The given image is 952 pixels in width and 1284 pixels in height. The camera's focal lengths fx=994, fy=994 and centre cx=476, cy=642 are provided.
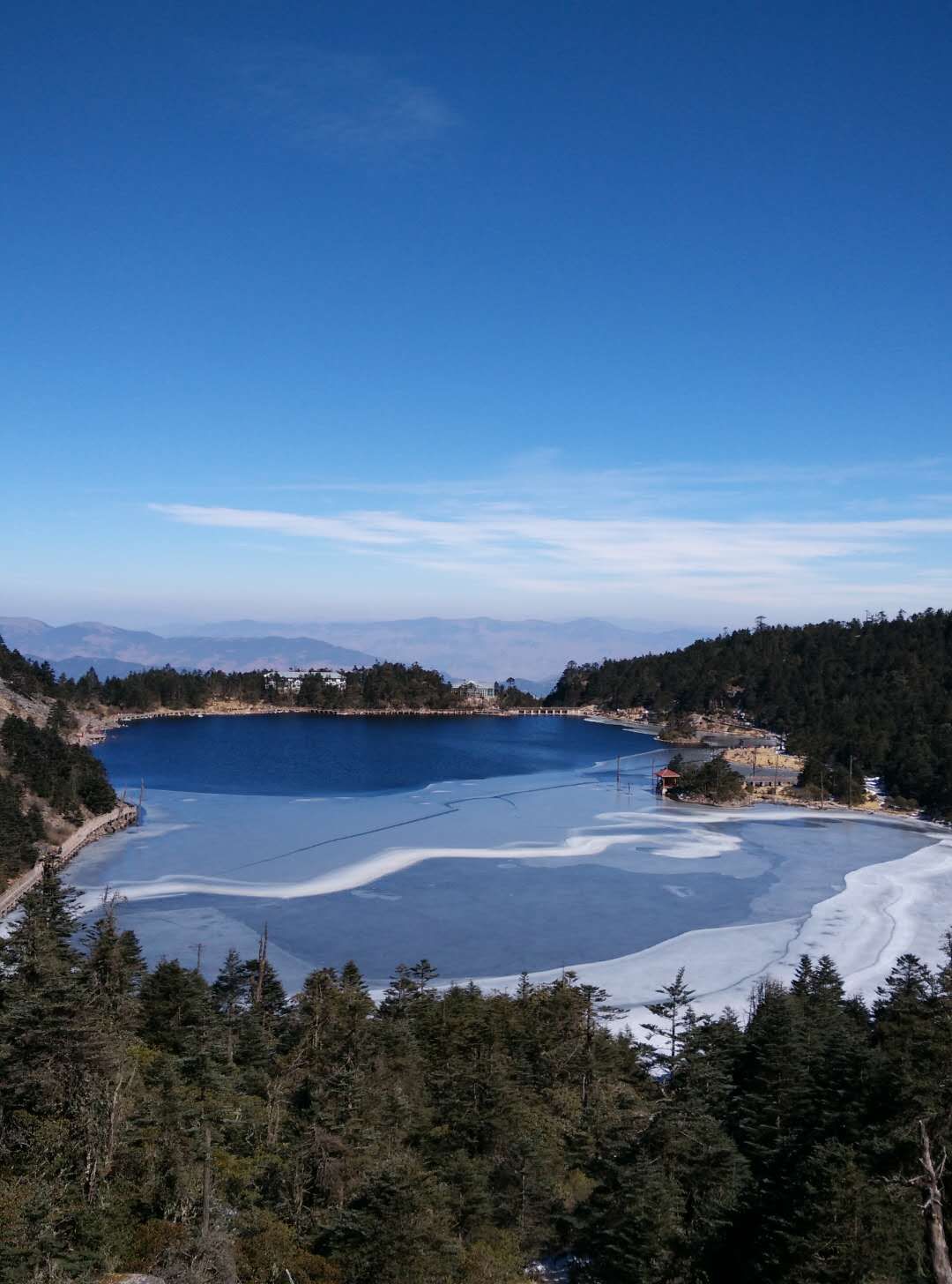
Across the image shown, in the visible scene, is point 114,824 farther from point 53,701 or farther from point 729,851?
point 53,701

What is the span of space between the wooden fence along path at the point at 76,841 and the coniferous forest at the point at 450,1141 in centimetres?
1020

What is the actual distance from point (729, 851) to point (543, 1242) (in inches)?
1019

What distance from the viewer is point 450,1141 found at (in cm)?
1055

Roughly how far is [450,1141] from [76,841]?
926 inches

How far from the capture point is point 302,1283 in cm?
733

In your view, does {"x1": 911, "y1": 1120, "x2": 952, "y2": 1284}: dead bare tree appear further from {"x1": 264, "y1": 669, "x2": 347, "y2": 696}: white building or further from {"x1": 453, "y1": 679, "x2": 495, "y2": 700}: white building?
{"x1": 453, "y1": 679, "x2": 495, "y2": 700}: white building

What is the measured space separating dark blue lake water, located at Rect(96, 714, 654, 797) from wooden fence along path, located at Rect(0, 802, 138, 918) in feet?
27.9

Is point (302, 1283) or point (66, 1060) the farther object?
point (66, 1060)

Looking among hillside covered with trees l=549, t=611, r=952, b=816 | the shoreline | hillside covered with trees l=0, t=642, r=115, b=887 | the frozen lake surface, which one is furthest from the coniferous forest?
the shoreline

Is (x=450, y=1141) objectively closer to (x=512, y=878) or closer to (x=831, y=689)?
(x=512, y=878)

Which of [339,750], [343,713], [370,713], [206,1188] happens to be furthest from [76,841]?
[370,713]

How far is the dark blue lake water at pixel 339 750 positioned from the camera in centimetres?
4791

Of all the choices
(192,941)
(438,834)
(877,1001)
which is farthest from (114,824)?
(877,1001)

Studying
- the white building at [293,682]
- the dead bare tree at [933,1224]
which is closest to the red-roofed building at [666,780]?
the dead bare tree at [933,1224]
